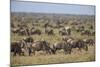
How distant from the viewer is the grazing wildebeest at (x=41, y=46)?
2594 millimetres

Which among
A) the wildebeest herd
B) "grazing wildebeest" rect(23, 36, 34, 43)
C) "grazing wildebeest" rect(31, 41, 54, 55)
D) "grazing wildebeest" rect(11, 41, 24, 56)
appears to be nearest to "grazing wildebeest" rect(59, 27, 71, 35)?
the wildebeest herd

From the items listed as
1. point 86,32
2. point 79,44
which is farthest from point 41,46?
point 86,32

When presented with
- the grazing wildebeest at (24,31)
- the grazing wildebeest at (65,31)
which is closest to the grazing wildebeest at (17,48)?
the grazing wildebeest at (24,31)

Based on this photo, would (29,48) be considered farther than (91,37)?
No

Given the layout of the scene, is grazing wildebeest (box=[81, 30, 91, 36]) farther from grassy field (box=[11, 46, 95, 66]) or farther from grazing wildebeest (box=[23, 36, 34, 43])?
grazing wildebeest (box=[23, 36, 34, 43])

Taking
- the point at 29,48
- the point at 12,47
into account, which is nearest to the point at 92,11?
the point at 29,48

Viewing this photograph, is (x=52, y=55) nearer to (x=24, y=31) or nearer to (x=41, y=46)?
(x=41, y=46)

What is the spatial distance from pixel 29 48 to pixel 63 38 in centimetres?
52

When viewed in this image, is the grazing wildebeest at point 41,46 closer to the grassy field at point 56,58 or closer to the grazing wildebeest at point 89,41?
the grassy field at point 56,58

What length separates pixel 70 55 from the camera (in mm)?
2783

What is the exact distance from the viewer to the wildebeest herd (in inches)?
99.1

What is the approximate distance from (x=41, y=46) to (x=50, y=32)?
0.23 meters

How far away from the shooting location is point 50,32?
2.68 meters
